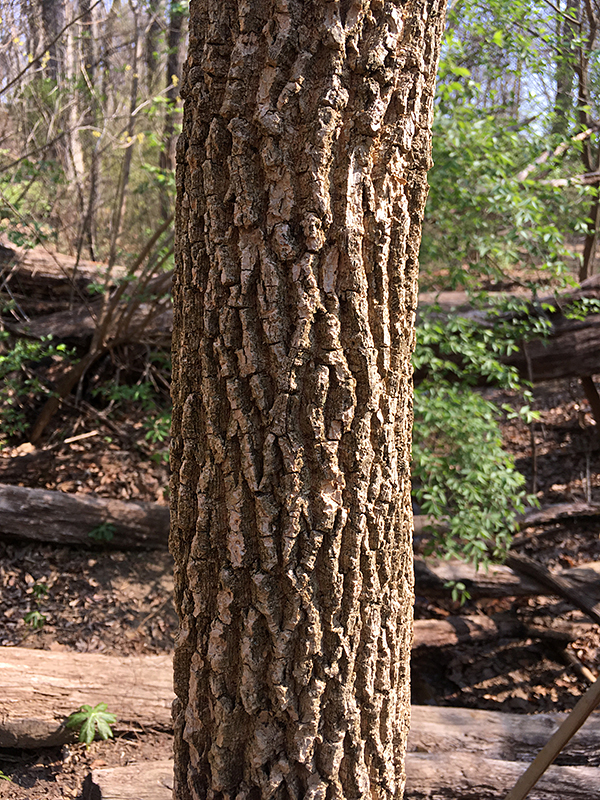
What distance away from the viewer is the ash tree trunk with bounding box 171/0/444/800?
1.43m

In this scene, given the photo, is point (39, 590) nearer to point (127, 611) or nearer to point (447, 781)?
point (127, 611)

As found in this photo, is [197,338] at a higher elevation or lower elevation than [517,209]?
lower

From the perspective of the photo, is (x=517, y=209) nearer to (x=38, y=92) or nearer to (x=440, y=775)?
(x=440, y=775)

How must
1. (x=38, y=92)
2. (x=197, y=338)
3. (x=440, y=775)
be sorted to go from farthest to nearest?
(x=38, y=92) < (x=440, y=775) < (x=197, y=338)

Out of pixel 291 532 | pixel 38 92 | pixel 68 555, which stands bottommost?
pixel 68 555

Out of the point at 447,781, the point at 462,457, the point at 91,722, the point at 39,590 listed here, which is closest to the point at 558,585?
the point at 462,457

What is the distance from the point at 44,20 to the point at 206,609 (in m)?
5.54

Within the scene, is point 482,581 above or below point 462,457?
below

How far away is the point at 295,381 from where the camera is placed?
4.91 feet

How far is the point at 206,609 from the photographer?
1.65 metres

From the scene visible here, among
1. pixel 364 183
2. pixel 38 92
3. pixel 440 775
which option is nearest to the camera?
pixel 364 183

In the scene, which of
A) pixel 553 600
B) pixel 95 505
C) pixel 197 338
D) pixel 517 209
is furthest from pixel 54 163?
pixel 553 600

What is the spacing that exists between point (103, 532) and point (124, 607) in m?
0.60

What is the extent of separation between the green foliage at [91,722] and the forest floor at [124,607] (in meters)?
0.10
